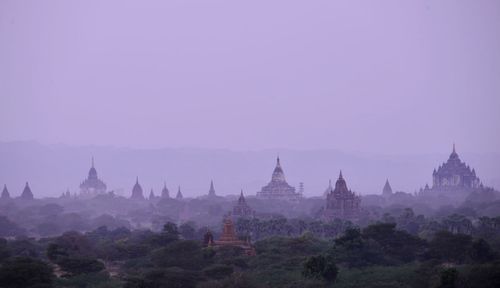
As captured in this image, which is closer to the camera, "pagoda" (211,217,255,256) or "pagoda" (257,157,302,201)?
"pagoda" (211,217,255,256)

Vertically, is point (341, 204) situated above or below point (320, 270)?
above

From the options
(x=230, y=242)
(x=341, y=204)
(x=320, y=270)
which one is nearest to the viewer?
(x=320, y=270)

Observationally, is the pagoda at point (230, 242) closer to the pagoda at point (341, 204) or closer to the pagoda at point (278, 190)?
the pagoda at point (341, 204)

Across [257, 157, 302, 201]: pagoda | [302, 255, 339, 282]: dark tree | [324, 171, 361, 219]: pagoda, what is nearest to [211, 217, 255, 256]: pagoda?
[302, 255, 339, 282]: dark tree

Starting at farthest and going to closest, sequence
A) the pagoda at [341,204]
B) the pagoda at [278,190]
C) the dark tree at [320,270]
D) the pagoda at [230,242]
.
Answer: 1. the pagoda at [278,190]
2. the pagoda at [341,204]
3. the pagoda at [230,242]
4. the dark tree at [320,270]

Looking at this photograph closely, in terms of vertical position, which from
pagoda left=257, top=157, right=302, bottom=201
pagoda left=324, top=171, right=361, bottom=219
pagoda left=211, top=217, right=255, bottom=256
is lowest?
pagoda left=211, top=217, right=255, bottom=256

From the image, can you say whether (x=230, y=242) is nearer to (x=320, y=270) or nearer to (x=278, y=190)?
(x=320, y=270)

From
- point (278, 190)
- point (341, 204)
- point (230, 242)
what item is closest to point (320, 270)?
point (230, 242)

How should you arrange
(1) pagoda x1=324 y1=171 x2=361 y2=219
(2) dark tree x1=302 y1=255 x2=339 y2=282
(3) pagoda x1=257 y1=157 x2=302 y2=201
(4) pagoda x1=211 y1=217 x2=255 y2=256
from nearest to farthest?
1. (2) dark tree x1=302 y1=255 x2=339 y2=282
2. (4) pagoda x1=211 y1=217 x2=255 y2=256
3. (1) pagoda x1=324 y1=171 x2=361 y2=219
4. (3) pagoda x1=257 y1=157 x2=302 y2=201

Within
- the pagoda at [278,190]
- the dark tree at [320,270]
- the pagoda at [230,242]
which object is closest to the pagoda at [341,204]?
the pagoda at [230,242]

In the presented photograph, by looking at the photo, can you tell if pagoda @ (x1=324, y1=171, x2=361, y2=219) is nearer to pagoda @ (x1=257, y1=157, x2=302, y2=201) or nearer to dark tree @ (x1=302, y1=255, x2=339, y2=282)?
pagoda @ (x1=257, y1=157, x2=302, y2=201)

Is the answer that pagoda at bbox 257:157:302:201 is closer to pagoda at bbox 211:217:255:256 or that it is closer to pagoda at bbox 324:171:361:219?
pagoda at bbox 324:171:361:219

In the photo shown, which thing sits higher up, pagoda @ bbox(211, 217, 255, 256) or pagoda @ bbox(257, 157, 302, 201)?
pagoda @ bbox(257, 157, 302, 201)

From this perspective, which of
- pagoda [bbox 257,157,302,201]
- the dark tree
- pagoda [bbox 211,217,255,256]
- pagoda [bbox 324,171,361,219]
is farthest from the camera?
pagoda [bbox 257,157,302,201]
